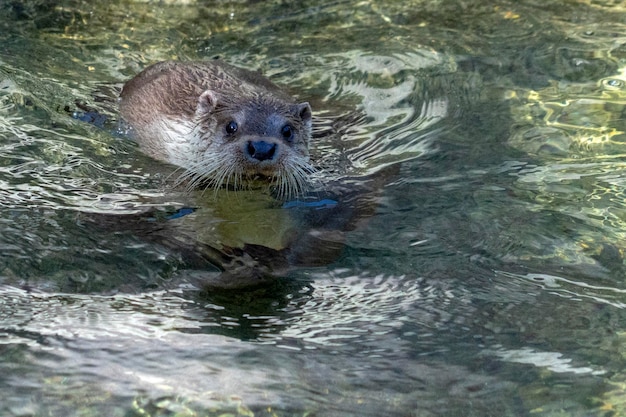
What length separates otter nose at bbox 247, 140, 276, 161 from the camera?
3.92m

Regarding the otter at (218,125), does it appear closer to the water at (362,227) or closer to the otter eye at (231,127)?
A: the otter eye at (231,127)

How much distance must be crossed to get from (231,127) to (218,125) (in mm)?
105

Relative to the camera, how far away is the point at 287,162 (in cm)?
404

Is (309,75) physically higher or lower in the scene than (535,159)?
higher

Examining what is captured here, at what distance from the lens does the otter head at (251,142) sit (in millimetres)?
3982

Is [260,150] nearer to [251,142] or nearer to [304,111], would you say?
[251,142]

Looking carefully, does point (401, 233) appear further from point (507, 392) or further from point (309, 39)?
point (309, 39)

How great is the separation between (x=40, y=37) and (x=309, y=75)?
5.64ft

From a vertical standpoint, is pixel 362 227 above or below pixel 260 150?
below

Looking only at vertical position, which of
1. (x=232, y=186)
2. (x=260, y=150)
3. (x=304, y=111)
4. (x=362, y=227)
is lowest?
(x=362, y=227)

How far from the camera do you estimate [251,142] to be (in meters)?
3.95

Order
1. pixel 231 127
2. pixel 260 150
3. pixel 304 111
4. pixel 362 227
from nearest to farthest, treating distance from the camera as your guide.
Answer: pixel 362 227 < pixel 260 150 < pixel 231 127 < pixel 304 111

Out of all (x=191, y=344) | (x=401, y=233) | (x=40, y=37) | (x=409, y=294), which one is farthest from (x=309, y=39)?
(x=191, y=344)

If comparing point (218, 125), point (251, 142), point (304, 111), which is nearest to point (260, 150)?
point (251, 142)
